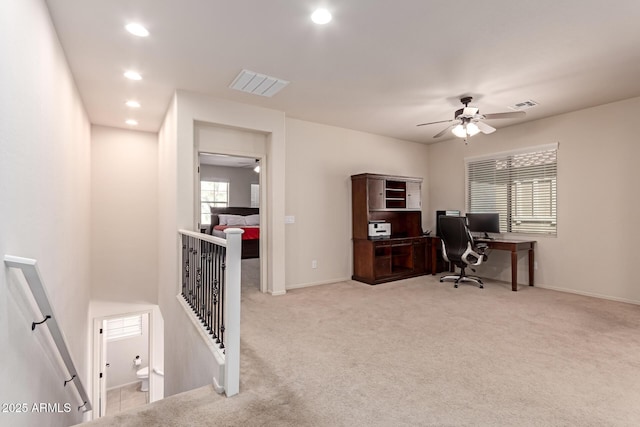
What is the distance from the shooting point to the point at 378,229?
5.11 metres

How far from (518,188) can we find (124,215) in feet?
21.1

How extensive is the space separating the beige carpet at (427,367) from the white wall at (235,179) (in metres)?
5.92

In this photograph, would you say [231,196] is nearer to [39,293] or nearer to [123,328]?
[123,328]

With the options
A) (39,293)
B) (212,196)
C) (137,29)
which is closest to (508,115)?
(137,29)

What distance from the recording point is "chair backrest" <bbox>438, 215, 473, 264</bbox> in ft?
15.7

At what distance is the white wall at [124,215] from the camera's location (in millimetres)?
Result: 5070

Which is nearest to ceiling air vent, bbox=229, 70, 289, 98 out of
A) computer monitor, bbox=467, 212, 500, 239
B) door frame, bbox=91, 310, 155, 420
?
computer monitor, bbox=467, 212, 500, 239

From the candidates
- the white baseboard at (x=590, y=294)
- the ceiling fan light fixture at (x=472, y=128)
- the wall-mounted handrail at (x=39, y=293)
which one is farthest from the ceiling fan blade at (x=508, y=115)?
the wall-mounted handrail at (x=39, y=293)

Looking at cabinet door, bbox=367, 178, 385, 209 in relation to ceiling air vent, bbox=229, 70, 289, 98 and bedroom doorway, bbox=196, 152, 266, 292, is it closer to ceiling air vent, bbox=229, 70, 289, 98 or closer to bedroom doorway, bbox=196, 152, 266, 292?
ceiling air vent, bbox=229, 70, 289, 98

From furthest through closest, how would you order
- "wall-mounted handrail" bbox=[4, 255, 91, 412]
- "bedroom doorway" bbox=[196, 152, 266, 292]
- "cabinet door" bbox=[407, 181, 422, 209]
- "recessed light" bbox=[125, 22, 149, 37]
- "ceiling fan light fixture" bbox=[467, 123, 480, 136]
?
"bedroom doorway" bbox=[196, 152, 266, 292]
"cabinet door" bbox=[407, 181, 422, 209]
"ceiling fan light fixture" bbox=[467, 123, 480, 136]
"recessed light" bbox=[125, 22, 149, 37]
"wall-mounted handrail" bbox=[4, 255, 91, 412]

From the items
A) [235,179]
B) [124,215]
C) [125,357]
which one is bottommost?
[125,357]

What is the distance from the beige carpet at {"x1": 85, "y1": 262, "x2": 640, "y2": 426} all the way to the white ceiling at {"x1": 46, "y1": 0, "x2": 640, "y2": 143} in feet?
8.36

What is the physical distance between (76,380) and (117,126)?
3930 millimetres

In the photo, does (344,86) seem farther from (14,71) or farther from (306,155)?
(14,71)
